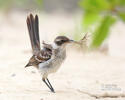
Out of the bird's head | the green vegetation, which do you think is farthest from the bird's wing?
the green vegetation

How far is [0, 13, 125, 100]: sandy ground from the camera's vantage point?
583cm

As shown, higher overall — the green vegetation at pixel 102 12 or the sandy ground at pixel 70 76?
the green vegetation at pixel 102 12

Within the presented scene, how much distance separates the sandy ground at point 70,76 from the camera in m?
5.83

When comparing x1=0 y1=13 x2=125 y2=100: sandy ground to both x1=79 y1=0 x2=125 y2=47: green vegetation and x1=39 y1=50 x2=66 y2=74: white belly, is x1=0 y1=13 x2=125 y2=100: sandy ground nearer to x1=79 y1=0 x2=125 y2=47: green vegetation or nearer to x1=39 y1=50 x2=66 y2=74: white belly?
x1=39 y1=50 x2=66 y2=74: white belly

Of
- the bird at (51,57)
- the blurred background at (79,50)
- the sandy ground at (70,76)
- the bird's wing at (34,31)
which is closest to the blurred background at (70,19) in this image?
the blurred background at (79,50)

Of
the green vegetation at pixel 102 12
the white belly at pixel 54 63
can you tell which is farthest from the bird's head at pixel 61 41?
the green vegetation at pixel 102 12

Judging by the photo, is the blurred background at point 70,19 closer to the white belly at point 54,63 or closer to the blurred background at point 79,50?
the blurred background at point 79,50

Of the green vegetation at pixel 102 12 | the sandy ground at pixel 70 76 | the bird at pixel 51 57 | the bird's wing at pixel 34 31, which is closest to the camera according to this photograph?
the green vegetation at pixel 102 12

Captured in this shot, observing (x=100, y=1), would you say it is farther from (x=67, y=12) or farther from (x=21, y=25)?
(x=67, y=12)

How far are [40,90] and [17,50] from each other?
344cm

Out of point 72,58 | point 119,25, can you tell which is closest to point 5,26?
point 119,25

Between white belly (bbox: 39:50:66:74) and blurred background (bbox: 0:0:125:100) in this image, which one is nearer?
blurred background (bbox: 0:0:125:100)

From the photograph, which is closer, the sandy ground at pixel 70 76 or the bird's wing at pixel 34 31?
the sandy ground at pixel 70 76

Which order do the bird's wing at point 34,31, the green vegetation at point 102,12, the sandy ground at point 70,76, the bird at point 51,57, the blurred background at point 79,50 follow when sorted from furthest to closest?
the bird's wing at point 34,31 → the bird at point 51,57 → the sandy ground at point 70,76 → the blurred background at point 79,50 → the green vegetation at point 102,12
